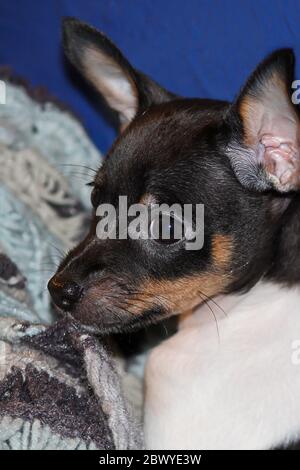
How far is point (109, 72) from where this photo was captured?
3.53m

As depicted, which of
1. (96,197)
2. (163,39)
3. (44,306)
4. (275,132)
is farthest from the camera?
(163,39)

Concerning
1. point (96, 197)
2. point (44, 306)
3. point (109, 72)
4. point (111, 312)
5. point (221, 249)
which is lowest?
point (44, 306)

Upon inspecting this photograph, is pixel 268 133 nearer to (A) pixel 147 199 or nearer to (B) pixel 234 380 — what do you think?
(A) pixel 147 199

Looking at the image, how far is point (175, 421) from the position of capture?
300 centimetres

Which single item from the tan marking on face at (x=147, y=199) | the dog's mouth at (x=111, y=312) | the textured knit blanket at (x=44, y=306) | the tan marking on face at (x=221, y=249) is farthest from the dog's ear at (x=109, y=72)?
the dog's mouth at (x=111, y=312)

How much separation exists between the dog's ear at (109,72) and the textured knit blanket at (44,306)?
34 centimetres

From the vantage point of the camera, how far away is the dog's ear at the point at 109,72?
3.36m

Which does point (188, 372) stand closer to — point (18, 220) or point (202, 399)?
point (202, 399)

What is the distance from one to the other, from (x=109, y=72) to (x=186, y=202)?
923 mm

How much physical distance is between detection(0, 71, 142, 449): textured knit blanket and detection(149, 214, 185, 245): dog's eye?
1.40ft

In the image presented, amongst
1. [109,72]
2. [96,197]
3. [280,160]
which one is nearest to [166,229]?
[96,197]

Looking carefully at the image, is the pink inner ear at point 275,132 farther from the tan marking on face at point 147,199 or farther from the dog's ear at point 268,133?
the tan marking on face at point 147,199

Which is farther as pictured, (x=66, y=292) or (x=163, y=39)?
(x=163, y=39)
